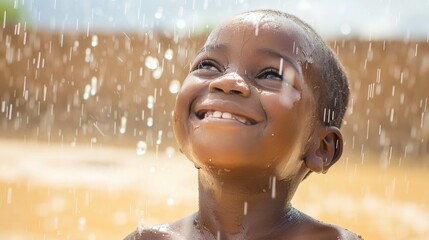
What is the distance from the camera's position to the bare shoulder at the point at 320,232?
2.07 m

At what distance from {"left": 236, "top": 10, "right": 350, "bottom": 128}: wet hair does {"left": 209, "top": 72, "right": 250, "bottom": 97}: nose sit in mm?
295

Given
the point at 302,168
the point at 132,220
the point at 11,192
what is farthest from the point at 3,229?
the point at 302,168

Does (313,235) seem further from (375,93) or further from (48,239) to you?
(375,93)

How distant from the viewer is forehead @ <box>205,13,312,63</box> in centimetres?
201

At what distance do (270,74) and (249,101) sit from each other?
0.16 metres

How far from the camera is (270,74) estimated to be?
2006mm

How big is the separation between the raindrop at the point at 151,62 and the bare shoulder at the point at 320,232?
1800 centimetres

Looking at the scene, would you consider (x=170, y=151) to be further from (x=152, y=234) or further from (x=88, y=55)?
(x=152, y=234)

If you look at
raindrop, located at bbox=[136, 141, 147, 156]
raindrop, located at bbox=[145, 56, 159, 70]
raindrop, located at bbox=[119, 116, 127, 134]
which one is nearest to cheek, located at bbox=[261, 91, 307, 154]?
raindrop, located at bbox=[136, 141, 147, 156]

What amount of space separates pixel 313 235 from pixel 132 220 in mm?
3886

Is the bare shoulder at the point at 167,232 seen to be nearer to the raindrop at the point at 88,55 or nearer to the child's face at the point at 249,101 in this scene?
the child's face at the point at 249,101

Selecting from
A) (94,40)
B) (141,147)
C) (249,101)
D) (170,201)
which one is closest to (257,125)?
(249,101)

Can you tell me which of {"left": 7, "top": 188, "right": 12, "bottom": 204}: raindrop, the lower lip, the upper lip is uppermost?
the upper lip

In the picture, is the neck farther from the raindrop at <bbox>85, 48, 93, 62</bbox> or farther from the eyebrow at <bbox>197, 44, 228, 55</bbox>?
the raindrop at <bbox>85, 48, 93, 62</bbox>
